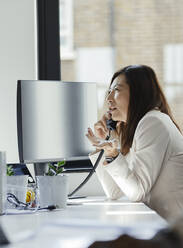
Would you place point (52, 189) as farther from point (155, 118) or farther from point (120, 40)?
point (120, 40)

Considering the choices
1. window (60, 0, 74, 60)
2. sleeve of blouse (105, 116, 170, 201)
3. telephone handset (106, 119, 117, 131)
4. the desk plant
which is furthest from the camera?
window (60, 0, 74, 60)

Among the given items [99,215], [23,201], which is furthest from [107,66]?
[99,215]

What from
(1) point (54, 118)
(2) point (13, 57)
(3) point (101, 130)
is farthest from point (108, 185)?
(2) point (13, 57)

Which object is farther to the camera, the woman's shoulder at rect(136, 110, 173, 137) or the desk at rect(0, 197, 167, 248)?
the woman's shoulder at rect(136, 110, 173, 137)

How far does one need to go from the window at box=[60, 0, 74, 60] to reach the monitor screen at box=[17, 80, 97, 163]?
1.78 ft

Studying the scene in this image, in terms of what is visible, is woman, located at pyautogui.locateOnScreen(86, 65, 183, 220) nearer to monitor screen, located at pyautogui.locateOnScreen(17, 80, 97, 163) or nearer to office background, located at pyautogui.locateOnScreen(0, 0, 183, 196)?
monitor screen, located at pyautogui.locateOnScreen(17, 80, 97, 163)

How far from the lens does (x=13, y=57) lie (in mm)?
2691

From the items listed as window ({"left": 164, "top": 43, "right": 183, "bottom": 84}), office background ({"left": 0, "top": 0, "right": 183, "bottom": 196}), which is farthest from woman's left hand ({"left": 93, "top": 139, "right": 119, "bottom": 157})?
window ({"left": 164, "top": 43, "right": 183, "bottom": 84})

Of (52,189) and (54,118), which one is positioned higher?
(54,118)

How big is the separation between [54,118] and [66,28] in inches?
35.2

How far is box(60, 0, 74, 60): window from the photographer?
9.86 feet

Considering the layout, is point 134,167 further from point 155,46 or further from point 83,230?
point 155,46

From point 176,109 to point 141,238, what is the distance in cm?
237

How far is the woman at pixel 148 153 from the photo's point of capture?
2041mm
